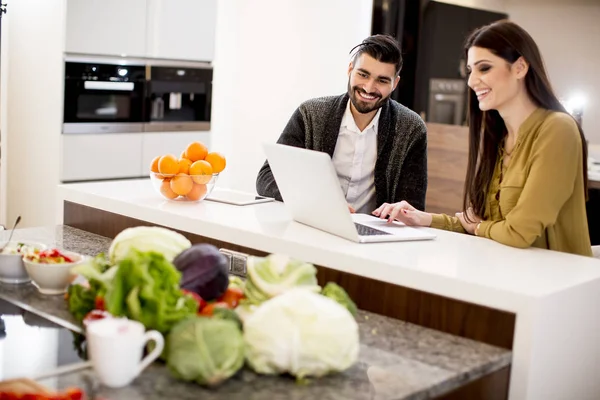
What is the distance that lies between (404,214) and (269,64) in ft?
12.2

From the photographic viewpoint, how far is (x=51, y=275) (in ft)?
6.55

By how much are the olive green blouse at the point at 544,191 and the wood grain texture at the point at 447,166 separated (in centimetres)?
330

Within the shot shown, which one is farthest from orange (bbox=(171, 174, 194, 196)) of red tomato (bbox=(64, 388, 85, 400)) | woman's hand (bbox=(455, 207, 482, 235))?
red tomato (bbox=(64, 388, 85, 400))

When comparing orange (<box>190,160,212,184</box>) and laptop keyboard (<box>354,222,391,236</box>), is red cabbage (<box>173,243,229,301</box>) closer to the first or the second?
laptop keyboard (<box>354,222,391,236</box>)

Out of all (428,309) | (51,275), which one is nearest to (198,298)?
(51,275)

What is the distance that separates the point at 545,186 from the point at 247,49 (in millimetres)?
4187

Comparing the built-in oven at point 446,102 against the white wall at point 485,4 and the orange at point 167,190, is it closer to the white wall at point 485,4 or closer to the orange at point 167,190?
the white wall at point 485,4

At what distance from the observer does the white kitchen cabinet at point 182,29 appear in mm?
5387

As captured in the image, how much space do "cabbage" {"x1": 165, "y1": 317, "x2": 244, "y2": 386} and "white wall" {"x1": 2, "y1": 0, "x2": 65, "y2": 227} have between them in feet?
12.2

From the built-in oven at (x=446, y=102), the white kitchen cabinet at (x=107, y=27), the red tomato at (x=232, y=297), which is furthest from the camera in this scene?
the built-in oven at (x=446, y=102)

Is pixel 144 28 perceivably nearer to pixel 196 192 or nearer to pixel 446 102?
pixel 446 102

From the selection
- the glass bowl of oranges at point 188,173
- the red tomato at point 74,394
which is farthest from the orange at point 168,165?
the red tomato at point 74,394

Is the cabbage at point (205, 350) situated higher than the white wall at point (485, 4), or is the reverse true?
the white wall at point (485, 4)

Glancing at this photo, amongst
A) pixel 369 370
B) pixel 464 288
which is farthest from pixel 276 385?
pixel 464 288
